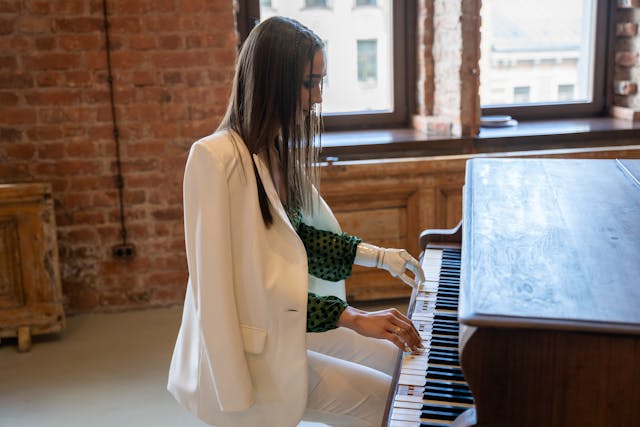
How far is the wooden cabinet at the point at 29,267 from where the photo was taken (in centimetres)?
346

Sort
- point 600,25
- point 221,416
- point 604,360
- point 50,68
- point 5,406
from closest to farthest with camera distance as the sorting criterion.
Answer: point 604,360 → point 221,416 → point 5,406 → point 50,68 → point 600,25

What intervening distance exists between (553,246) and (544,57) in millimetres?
3390

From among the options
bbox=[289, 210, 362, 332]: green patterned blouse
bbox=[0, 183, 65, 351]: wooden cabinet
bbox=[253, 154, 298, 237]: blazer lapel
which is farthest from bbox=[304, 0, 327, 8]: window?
bbox=[253, 154, 298, 237]: blazer lapel

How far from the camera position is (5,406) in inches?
118

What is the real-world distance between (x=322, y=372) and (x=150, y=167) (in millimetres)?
2281

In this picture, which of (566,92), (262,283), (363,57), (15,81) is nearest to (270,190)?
(262,283)

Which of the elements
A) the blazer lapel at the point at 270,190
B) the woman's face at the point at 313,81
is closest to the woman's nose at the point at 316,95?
the woman's face at the point at 313,81

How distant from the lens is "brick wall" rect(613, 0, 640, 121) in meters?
4.54

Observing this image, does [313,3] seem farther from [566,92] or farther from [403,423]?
[403,423]

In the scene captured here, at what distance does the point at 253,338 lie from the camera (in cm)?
174

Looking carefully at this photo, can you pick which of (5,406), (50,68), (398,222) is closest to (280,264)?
(5,406)

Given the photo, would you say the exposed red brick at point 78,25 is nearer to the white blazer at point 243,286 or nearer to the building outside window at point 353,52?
the building outside window at point 353,52

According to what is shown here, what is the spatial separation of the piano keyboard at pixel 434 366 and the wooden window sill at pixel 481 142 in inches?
74.1

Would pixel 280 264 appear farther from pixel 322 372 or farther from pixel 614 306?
pixel 614 306
